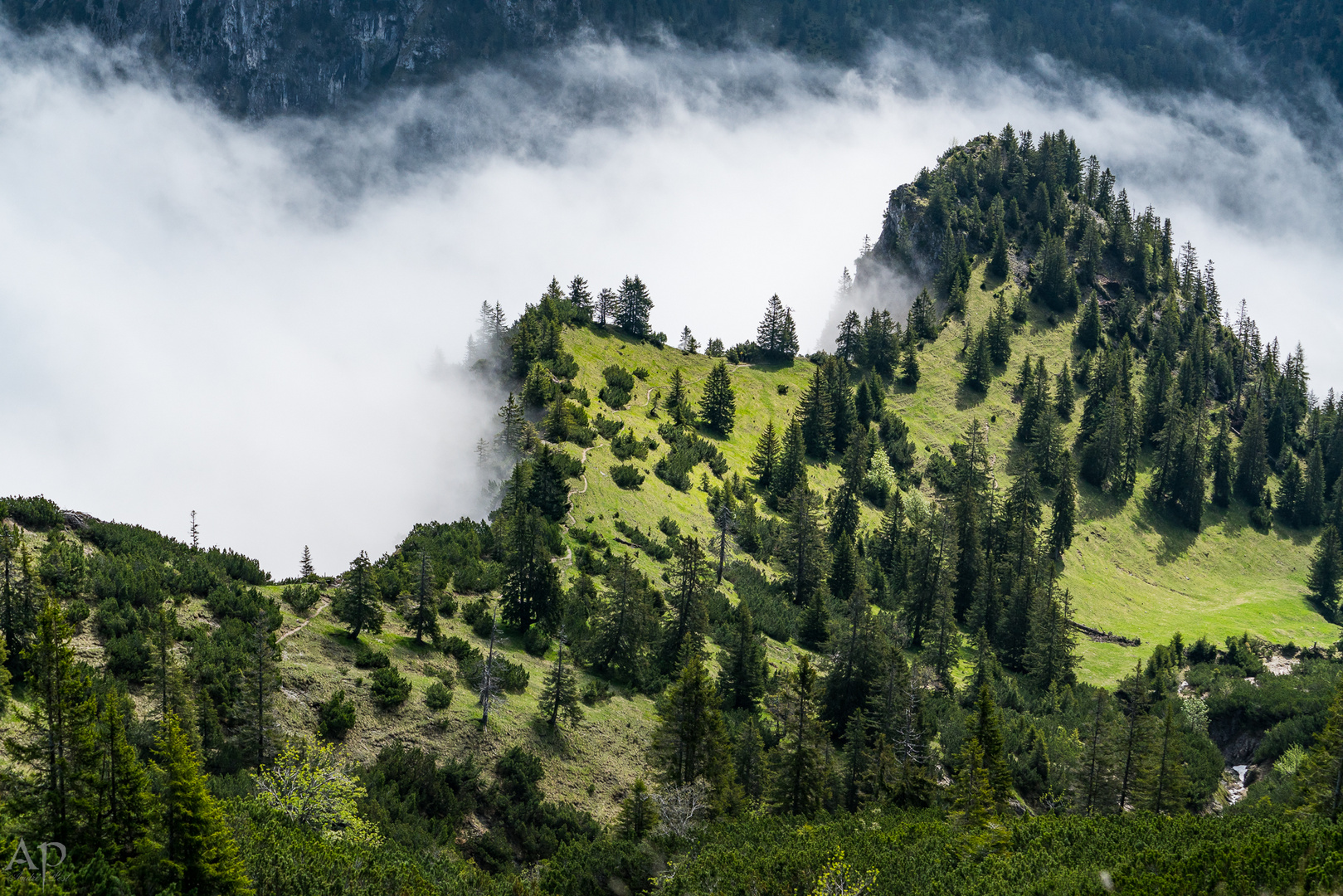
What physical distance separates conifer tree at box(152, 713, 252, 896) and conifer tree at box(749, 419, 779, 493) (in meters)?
103

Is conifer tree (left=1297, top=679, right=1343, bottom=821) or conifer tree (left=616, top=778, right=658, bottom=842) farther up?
conifer tree (left=1297, top=679, right=1343, bottom=821)

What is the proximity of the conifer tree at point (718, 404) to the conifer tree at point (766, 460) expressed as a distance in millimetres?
7770

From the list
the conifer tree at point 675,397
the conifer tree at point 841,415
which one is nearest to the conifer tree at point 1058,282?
the conifer tree at point 841,415

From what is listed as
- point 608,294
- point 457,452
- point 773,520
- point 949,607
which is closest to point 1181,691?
point 949,607

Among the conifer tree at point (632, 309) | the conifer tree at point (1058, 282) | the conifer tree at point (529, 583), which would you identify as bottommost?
the conifer tree at point (529, 583)

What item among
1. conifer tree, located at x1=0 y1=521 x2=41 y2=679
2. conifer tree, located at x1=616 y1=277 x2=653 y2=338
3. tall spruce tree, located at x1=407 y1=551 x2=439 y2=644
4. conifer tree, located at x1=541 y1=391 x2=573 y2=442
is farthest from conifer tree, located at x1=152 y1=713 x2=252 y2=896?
conifer tree, located at x1=616 y1=277 x2=653 y2=338

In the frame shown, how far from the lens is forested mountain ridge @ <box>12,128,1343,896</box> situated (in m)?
42.2

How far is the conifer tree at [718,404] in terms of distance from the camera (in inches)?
5782

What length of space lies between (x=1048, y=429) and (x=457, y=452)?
96973mm

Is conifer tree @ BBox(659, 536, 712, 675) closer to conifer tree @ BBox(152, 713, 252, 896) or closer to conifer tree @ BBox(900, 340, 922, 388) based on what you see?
conifer tree @ BBox(152, 713, 252, 896)

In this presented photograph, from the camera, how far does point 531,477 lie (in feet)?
317

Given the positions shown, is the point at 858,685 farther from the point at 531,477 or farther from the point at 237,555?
the point at 237,555

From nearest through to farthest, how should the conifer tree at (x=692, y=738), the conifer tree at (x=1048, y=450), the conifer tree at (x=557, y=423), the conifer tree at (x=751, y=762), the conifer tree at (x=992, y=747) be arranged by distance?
the conifer tree at (x=692, y=738) < the conifer tree at (x=992, y=747) < the conifer tree at (x=751, y=762) < the conifer tree at (x=557, y=423) < the conifer tree at (x=1048, y=450)

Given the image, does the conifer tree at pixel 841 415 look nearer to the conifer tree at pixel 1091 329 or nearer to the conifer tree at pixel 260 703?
the conifer tree at pixel 1091 329
